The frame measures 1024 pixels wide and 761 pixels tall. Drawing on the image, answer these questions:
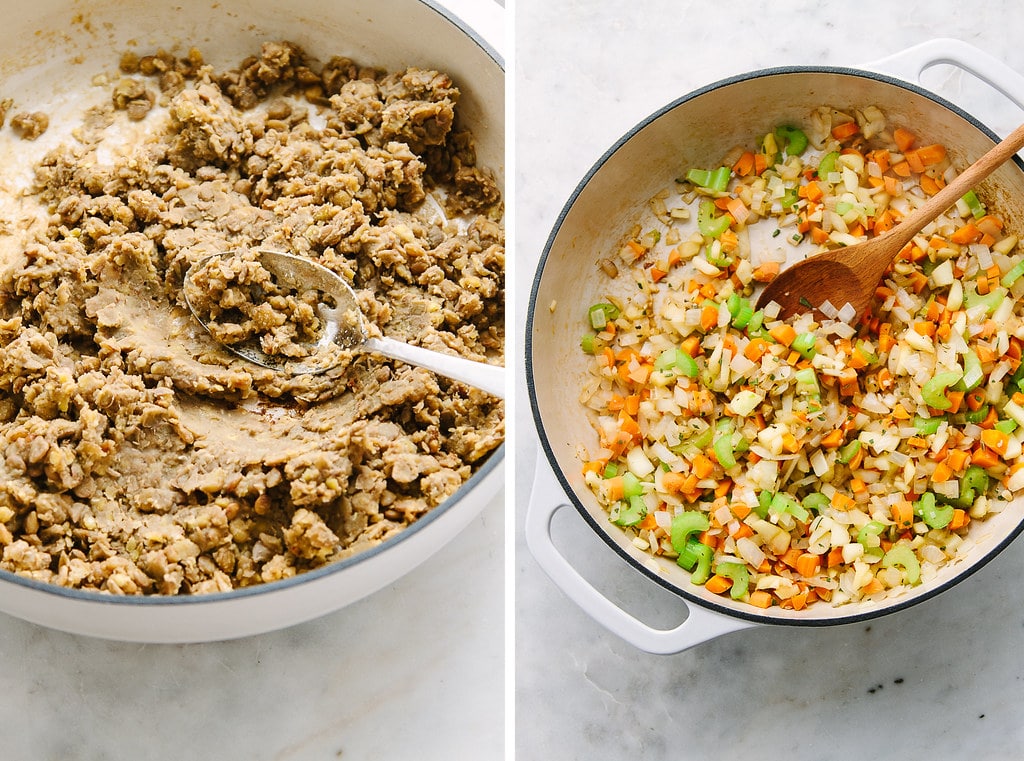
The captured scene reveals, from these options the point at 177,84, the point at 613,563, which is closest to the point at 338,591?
the point at 613,563

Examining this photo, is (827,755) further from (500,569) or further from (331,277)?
(331,277)

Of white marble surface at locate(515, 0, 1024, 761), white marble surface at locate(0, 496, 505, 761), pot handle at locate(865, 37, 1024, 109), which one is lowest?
white marble surface at locate(0, 496, 505, 761)

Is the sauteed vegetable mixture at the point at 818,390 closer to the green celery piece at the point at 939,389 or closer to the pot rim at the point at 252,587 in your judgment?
the green celery piece at the point at 939,389

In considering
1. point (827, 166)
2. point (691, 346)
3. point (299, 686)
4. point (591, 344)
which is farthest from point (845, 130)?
point (299, 686)

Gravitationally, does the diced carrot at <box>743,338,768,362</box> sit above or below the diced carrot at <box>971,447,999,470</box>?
above

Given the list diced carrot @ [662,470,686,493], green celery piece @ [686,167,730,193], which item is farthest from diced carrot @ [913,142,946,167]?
diced carrot @ [662,470,686,493]

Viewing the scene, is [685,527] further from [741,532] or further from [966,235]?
[966,235]

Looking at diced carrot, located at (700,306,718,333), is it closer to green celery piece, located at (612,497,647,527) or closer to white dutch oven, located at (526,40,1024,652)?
white dutch oven, located at (526,40,1024,652)
